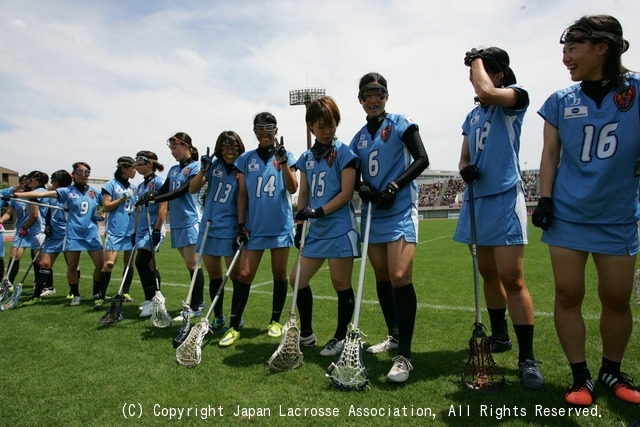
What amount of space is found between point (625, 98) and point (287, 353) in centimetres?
312

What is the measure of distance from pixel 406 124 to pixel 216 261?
2.89 metres

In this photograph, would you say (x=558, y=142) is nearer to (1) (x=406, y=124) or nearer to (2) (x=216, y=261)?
(1) (x=406, y=124)

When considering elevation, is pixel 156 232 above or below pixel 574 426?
above

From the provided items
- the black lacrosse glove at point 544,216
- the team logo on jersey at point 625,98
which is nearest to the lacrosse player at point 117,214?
the black lacrosse glove at point 544,216

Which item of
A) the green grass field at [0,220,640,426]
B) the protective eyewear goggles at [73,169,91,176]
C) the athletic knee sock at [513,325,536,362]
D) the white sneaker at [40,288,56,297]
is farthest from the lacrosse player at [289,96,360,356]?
the white sneaker at [40,288,56,297]

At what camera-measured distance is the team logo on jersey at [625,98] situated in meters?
2.73

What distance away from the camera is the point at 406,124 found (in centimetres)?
371

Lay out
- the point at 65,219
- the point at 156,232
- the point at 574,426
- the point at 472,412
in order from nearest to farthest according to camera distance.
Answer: the point at 574,426 < the point at 472,412 < the point at 156,232 < the point at 65,219

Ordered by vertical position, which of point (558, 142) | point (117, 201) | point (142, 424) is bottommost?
point (142, 424)

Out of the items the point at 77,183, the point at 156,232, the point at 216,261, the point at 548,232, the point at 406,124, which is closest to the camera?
the point at 548,232

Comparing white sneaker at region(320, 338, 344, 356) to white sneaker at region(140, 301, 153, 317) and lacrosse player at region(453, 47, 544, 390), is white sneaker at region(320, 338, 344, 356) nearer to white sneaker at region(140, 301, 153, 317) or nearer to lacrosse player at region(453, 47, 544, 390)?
lacrosse player at region(453, 47, 544, 390)

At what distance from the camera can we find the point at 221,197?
518 centimetres

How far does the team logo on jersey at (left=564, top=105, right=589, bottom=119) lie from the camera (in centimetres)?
285

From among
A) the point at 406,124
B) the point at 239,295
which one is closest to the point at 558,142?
the point at 406,124
